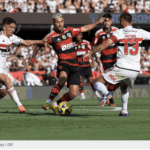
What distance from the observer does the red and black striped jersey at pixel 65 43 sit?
7820mm

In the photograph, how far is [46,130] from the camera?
516 cm

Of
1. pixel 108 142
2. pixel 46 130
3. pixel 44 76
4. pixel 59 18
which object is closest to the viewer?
pixel 108 142

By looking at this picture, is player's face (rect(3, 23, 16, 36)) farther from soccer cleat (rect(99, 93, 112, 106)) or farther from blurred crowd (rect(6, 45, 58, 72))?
blurred crowd (rect(6, 45, 58, 72))

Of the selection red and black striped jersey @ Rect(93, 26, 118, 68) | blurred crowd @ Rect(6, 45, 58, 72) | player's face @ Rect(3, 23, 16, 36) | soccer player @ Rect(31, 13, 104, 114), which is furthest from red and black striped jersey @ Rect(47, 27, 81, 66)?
blurred crowd @ Rect(6, 45, 58, 72)

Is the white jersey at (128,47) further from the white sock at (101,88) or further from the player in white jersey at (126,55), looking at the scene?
the white sock at (101,88)

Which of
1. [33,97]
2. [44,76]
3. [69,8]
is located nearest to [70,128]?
[33,97]

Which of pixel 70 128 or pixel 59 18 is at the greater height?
pixel 59 18

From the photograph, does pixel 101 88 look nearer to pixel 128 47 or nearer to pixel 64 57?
pixel 128 47

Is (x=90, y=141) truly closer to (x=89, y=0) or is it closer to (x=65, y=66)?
(x=65, y=66)

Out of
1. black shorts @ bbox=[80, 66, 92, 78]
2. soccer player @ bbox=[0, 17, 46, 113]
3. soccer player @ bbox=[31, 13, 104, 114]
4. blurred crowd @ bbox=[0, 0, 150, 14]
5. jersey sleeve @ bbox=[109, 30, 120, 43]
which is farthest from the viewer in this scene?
blurred crowd @ bbox=[0, 0, 150, 14]

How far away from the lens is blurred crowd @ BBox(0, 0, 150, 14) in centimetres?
2323

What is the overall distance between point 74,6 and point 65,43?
1631cm

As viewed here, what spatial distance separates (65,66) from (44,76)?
837 centimetres

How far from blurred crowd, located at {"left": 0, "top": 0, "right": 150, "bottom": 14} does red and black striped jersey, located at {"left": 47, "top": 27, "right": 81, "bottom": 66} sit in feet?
51.5
